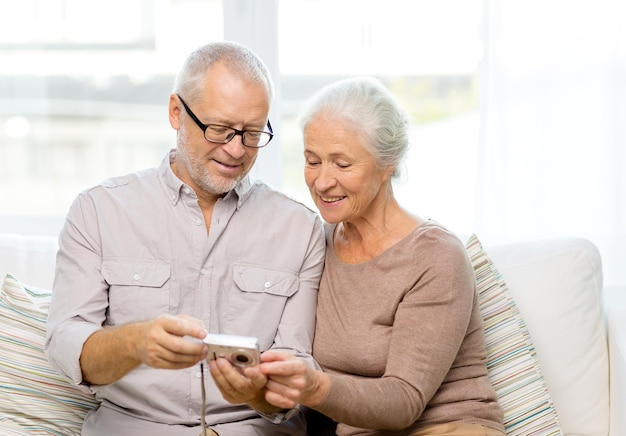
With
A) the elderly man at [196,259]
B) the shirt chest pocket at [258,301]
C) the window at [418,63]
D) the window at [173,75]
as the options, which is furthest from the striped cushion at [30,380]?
the window at [418,63]

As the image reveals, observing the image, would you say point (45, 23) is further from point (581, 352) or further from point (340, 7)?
point (581, 352)

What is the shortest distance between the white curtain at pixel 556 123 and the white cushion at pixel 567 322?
1.55 ft

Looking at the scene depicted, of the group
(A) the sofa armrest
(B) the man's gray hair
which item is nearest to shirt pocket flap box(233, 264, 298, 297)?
(B) the man's gray hair

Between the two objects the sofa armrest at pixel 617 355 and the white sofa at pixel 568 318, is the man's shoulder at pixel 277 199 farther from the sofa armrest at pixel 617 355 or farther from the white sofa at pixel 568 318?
the sofa armrest at pixel 617 355

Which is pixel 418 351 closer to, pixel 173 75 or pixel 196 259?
pixel 196 259

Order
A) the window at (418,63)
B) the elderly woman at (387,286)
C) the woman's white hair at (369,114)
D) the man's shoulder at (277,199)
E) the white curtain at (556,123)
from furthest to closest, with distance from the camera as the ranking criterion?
the window at (418,63) < the white curtain at (556,123) < the man's shoulder at (277,199) < the woman's white hair at (369,114) < the elderly woman at (387,286)

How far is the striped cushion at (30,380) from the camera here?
2.28m

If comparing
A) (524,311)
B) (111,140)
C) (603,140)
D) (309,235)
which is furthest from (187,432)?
(603,140)

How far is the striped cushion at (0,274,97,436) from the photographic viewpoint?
228cm

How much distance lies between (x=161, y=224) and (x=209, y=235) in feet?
0.41

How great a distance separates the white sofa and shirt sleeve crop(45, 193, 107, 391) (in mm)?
444

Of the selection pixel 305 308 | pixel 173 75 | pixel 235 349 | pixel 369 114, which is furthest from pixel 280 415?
pixel 173 75

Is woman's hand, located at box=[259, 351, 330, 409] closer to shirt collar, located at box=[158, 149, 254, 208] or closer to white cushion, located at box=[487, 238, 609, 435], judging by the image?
shirt collar, located at box=[158, 149, 254, 208]

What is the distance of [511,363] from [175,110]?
43.4 inches
